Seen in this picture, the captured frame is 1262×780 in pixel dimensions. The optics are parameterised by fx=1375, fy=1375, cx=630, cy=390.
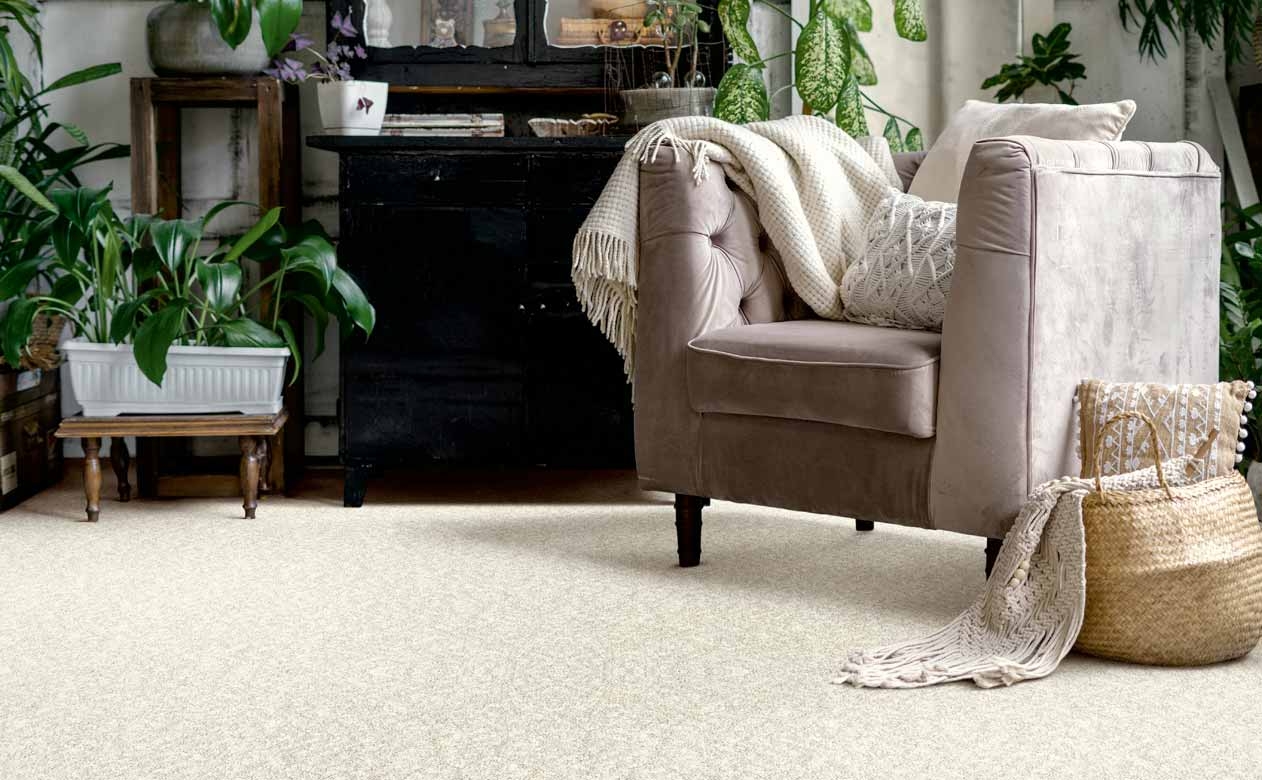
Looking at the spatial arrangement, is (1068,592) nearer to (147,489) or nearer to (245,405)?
(245,405)

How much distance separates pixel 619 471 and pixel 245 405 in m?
1.02

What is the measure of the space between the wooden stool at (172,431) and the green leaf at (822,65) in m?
Answer: 1.37

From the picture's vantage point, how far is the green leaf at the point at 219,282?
2.88m

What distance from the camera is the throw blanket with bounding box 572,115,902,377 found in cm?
249

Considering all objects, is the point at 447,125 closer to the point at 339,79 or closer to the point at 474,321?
the point at 339,79

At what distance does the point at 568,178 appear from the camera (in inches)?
120

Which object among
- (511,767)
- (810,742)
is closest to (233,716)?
(511,767)

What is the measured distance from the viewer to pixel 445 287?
306 centimetres

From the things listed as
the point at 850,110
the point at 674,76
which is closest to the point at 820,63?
the point at 850,110

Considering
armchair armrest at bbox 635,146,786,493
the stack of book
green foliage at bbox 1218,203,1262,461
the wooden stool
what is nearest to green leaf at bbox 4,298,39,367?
the wooden stool

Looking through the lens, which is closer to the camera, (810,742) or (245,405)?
(810,742)

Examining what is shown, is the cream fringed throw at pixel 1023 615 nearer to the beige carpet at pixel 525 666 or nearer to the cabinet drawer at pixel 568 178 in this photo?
the beige carpet at pixel 525 666

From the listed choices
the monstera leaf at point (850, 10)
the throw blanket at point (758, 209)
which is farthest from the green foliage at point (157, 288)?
the monstera leaf at point (850, 10)

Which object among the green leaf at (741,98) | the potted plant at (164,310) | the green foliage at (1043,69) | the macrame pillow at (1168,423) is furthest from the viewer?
the green foliage at (1043,69)
